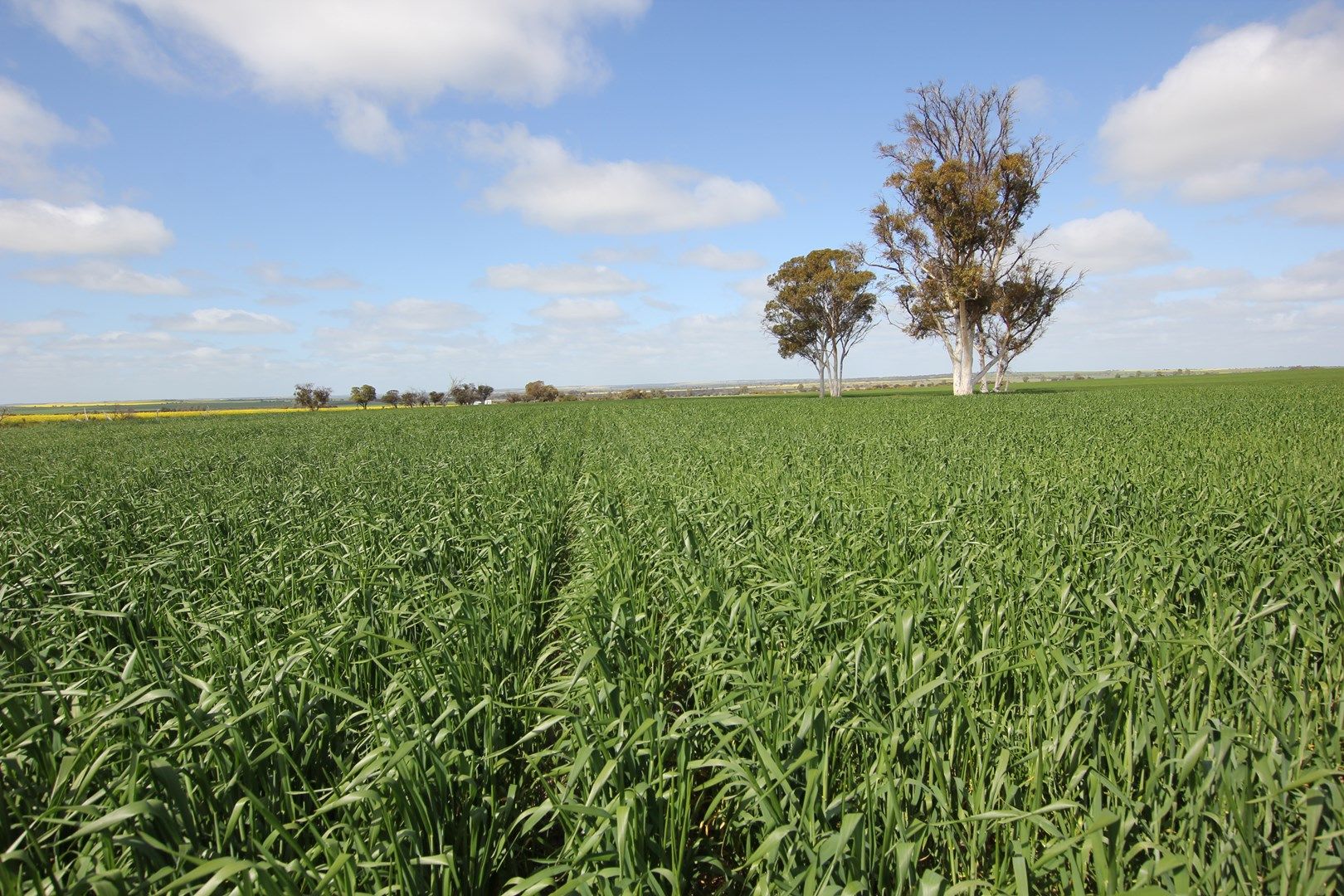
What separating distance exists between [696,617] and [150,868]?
2.49 meters

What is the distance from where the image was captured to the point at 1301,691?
2.31 metres

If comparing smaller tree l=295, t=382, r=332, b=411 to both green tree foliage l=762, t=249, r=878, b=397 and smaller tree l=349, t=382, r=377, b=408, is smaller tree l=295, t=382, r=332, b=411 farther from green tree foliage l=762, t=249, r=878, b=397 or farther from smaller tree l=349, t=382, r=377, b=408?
green tree foliage l=762, t=249, r=878, b=397

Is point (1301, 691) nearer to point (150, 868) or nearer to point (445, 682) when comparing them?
point (445, 682)

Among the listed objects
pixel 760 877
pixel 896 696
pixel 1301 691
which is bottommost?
pixel 760 877

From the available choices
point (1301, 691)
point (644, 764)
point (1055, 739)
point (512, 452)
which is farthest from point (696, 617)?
point (512, 452)

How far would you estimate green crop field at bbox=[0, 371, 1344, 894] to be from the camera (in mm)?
1948

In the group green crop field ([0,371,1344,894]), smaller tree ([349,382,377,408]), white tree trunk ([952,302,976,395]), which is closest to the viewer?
green crop field ([0,371,1344,894])

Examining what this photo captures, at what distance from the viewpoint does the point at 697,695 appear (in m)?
2.97

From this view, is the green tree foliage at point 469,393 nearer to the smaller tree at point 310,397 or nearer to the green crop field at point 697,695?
the smaller tree at point 310,397

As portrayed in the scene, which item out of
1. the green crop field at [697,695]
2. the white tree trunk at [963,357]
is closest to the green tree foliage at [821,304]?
the white tree trunk at [963,357]

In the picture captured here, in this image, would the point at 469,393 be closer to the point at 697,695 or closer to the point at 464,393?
the point at 464,393

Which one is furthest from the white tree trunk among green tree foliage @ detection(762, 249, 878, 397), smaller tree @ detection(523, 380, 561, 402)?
smaller tree @ detection(523, 380, 561, 402)

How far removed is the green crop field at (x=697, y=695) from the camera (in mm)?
1948

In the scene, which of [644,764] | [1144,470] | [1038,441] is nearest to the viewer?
[644,764]
